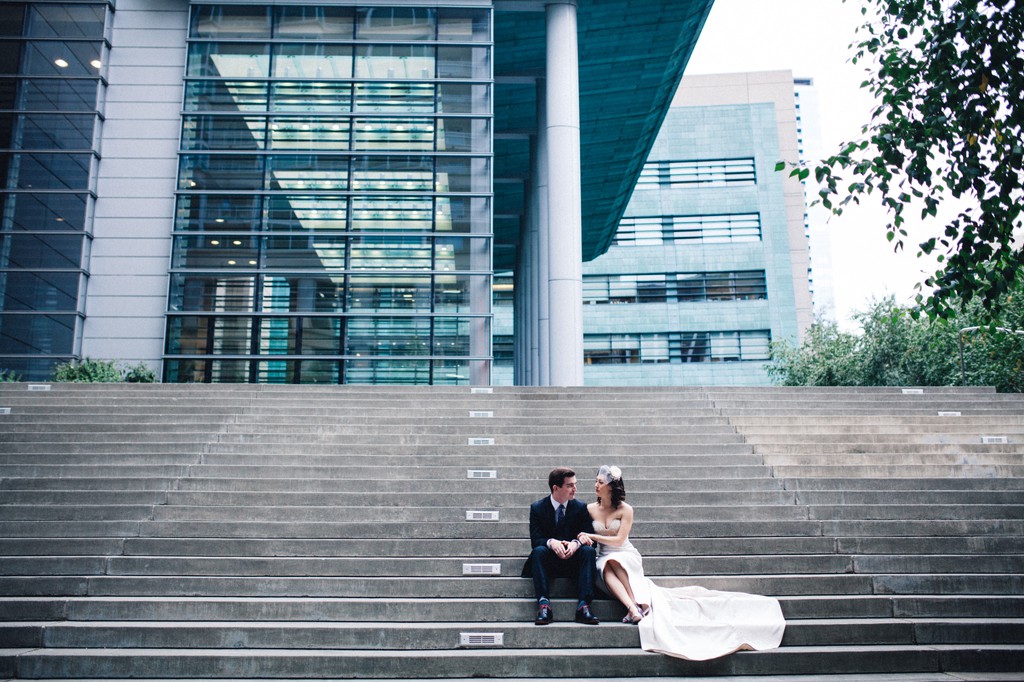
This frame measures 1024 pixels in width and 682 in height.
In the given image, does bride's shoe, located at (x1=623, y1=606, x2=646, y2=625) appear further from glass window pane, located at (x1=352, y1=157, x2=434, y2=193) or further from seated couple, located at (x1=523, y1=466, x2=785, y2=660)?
glass window pane, located at (x1=352, y1=157, x2=434, y2=193)

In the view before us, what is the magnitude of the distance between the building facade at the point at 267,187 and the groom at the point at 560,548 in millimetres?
11204

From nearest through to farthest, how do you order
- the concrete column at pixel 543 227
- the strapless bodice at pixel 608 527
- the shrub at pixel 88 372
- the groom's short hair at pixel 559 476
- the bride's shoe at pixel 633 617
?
the bride's shoe at pixel 633 617, the strapless bodice at pixel 608 527, the groom's short hair at pixel 559 476, the shrub at pixel 88 372, the concrete column at pixel 543 227

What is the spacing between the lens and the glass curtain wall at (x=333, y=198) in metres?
18.8

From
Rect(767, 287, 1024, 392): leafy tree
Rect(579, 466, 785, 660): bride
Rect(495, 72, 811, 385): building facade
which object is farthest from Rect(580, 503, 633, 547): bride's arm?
Rect(495, 72, 811, 385): building facade

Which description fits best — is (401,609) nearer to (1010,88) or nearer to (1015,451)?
(1010,88)

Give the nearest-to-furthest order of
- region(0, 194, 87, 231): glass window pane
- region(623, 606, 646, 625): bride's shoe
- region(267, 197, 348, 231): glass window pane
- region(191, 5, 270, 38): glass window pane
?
1. region(623, 606, 646, 625): bride's shoe
2. region(0, 194, 87, 231): glass window pane
3. region(267, 197, 348, 231): glass window pane
4. region(191, 5, 270, 38): glass window pane

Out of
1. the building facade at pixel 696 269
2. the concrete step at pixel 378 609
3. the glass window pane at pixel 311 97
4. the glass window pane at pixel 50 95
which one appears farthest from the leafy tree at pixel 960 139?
the building facade at pixel 696 269

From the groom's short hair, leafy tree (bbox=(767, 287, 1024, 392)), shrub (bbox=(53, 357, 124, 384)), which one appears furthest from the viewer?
leafy tree (bbox=(767, 287, 1024, 392))

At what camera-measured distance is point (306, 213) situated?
19406 mm

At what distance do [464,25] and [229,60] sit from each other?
608cm

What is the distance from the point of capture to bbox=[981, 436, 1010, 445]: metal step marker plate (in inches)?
430

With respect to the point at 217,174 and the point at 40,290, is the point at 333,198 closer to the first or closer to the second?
the point at 217,174

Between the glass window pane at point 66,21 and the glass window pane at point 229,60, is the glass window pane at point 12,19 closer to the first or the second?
the glass window pane at point 66,21

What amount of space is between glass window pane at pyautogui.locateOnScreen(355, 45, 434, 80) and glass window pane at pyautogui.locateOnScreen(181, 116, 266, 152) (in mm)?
2927
